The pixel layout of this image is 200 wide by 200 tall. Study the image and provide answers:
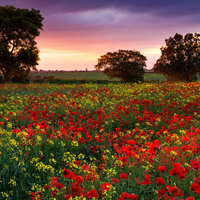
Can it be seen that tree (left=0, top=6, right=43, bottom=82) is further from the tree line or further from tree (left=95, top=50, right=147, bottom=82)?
tree (left=95, top=50, right=147, bottom=82)

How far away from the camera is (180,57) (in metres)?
37.5

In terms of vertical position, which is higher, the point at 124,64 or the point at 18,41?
the point at 18,41

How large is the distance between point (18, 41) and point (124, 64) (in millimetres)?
16687

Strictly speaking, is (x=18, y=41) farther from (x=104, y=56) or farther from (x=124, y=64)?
(x=124, y=64)

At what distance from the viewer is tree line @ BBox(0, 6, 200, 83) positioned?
30969mm

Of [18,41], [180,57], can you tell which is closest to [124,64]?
[180,57]

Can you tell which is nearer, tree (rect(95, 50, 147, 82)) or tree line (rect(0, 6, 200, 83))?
tree line (rect(0, 6, 200, 83))

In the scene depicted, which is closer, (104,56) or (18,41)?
(18,41)

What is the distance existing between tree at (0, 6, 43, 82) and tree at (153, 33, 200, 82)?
20.2 metres

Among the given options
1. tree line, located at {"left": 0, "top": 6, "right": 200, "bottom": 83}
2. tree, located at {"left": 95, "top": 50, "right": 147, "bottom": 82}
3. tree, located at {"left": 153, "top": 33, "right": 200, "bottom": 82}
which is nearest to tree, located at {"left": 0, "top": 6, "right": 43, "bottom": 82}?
tree line, located at {"left": 0, "top": 6, "right": 200, "bottom": 83}

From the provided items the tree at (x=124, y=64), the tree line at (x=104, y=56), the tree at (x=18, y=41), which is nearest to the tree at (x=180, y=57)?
the tree line at (x=104, y=56)

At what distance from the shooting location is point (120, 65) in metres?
37.6

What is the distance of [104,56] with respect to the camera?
3872 cm

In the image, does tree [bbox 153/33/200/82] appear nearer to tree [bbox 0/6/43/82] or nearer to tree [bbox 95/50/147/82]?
tree [bbox 95/50/147/82]
